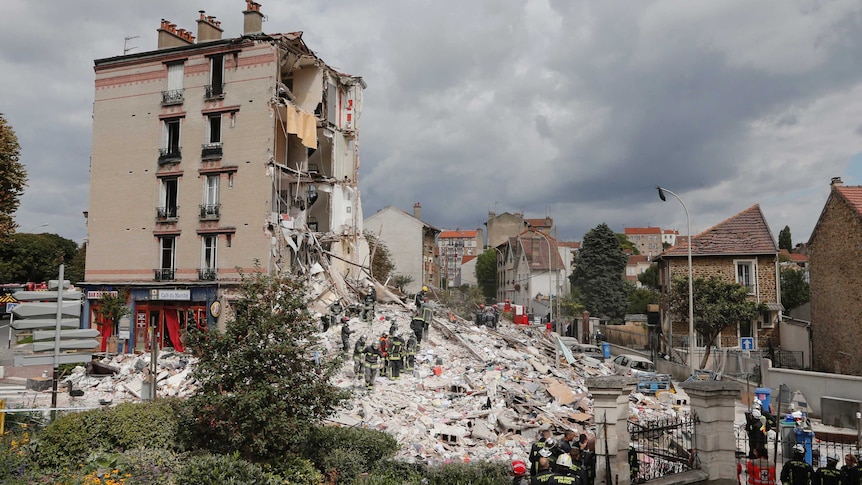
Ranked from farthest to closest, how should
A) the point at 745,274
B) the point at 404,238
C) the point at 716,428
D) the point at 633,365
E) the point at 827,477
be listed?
the point at 404,238 < the point at 745,274 < the point at 633,365 < the point at 827,477 < the point at 716,428

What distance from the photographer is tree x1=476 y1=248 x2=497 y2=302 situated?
83938 millimetres

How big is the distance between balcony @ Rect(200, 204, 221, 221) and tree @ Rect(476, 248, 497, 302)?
2250 inches

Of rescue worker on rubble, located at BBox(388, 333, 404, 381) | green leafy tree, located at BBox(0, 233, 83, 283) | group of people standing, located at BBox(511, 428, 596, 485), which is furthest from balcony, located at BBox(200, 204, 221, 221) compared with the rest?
green leafy tree, located at BBox(0, 233, 83, 283)

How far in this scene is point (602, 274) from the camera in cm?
5856

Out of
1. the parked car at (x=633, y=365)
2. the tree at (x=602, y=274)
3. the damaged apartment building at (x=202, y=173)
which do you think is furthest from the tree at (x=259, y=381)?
the tree at (x=602, y=274)

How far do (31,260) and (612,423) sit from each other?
55623mm

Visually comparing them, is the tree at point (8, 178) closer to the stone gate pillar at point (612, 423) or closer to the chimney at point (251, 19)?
the chimney at point (251, 19)

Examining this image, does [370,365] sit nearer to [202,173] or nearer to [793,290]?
[202,173]

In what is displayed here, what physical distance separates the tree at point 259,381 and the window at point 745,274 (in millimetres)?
28134

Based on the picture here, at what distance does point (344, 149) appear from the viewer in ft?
116

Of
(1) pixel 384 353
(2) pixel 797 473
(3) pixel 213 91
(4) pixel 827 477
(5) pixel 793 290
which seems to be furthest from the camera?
(5) pixel 793 290

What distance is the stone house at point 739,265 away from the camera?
32156 mm

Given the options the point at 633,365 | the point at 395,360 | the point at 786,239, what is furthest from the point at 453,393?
the point at 786,239

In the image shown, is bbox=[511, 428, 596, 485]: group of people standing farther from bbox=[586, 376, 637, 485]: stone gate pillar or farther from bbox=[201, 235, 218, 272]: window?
bbox=[201, 235, 218, 272]: window
